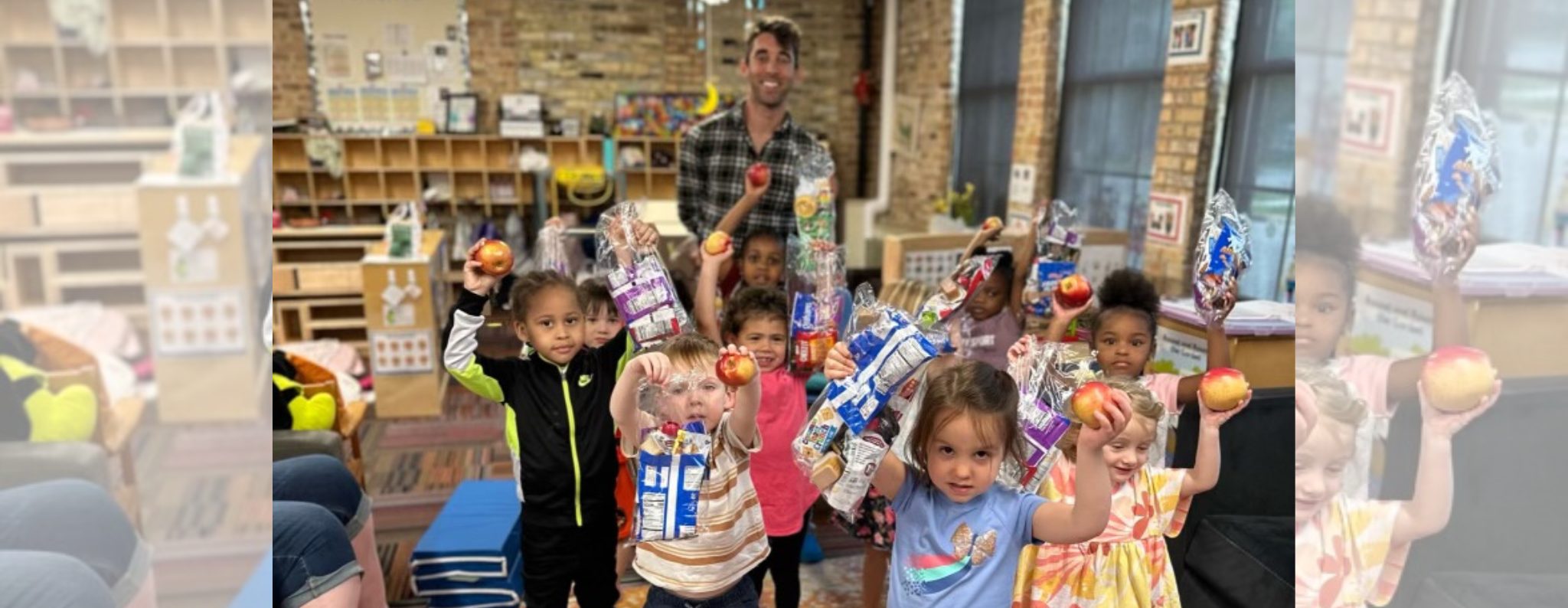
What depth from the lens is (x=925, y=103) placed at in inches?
275

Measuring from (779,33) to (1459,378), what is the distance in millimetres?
2337

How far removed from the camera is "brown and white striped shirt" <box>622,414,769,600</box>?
165 cm

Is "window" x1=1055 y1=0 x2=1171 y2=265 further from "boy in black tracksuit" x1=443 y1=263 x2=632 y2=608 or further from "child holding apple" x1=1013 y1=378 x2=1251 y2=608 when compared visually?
"boy in black tracksuit" x1=443 y1=263 x2=632 y2=608

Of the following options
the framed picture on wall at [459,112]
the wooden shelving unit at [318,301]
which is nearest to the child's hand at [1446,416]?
the wooden shelving unit at [318,301]

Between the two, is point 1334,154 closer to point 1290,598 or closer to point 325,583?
point 1290,598

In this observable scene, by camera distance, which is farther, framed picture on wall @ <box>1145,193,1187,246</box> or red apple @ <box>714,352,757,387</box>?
framed picture on wall @ <box>1145,193,1187,246</box>

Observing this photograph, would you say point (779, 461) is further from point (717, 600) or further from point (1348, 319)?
point (1348, 319)

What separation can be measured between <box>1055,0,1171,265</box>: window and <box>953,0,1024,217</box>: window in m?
0.60

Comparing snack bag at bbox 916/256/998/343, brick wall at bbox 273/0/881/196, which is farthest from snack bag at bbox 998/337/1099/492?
brick wall at bbox 273/0/881/196

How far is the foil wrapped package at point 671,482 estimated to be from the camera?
1576mm

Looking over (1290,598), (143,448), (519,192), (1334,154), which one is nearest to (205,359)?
(143,448)

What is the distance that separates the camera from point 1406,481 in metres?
0.71

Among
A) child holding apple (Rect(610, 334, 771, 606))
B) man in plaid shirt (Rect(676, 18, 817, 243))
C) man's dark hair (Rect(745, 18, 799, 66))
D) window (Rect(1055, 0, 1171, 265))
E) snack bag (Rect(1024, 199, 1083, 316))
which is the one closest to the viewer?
child holding apple (Rect(610, 334, 771, 606))


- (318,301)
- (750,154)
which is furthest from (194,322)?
(318,301)
